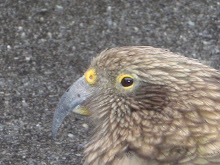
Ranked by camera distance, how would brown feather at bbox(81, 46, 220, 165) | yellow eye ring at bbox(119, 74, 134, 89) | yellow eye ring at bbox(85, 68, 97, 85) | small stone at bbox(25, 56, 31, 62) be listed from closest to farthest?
1. brown feather at bbox(81, 46, 220, 165)
2. yellow eye ring at bbox(119, 74, 134, 89)
3. yellow eye ring at bbox(85, 68, 97, 85)
4. small stone at bbox(25, 56, 31, 62)

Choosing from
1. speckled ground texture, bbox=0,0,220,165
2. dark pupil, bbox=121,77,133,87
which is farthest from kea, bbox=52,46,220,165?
speckled ground texture, bbox=0,0,220,165

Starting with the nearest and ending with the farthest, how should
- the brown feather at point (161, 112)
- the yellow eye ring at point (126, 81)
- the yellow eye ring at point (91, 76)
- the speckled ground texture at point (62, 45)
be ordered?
the brown feather at point (161, 112)
the yellow eye ring at point (126, 81)
the yellow eye ring at point (91, 76)
the speckled ground texture at point (62, 45)

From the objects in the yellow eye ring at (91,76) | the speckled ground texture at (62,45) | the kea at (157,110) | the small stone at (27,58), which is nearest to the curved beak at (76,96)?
the yellow eye ring at (91,76)

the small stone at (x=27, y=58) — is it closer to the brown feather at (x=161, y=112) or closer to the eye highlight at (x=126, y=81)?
the brown feather at (x=161, y=112)

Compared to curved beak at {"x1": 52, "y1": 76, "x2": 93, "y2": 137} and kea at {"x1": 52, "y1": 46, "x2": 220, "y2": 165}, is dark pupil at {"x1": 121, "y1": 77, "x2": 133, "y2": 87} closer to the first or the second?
kea at {"x1": 52, "y1": 46, "x2": 220, "y2": 165}

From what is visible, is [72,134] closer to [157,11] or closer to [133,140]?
[133,140]

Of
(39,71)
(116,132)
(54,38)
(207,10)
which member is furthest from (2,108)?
(207,10)
